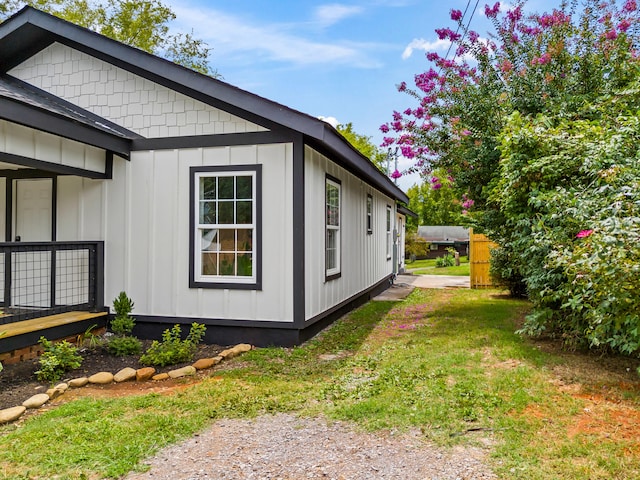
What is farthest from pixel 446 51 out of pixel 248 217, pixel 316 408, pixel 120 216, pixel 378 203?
pixel 316 408

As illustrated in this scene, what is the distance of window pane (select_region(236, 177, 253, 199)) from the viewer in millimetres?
6121

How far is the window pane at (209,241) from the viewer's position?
623cm

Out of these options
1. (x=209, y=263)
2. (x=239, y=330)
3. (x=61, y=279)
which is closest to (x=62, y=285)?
(x=61, y=279)

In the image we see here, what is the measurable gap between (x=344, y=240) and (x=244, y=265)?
8.77 feet

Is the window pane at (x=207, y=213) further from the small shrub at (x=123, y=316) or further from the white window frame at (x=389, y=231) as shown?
the white window frame at (x=389, y=231)

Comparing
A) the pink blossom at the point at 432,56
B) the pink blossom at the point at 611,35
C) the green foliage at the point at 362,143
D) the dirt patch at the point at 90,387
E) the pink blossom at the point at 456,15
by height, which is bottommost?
the dirt patch at the point at 90,387

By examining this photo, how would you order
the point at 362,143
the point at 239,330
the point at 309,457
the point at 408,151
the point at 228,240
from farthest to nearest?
the point at 362,143 → the point at 408,151 → the point at 228,240 → the point at 239,330 → the point at 309,457

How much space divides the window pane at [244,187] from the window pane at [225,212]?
7.1 inches

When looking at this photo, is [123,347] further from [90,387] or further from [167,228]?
[167,228]

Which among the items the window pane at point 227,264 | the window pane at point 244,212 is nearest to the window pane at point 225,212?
the window pane at point 244,212

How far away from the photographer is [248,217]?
20.1 ft

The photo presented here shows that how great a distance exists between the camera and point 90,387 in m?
4.56

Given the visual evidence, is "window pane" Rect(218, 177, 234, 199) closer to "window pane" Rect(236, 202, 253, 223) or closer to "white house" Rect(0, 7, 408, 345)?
"white house" Rect(0, 7, 408, 345)

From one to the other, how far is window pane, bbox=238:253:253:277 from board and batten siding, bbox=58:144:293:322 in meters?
0.24
